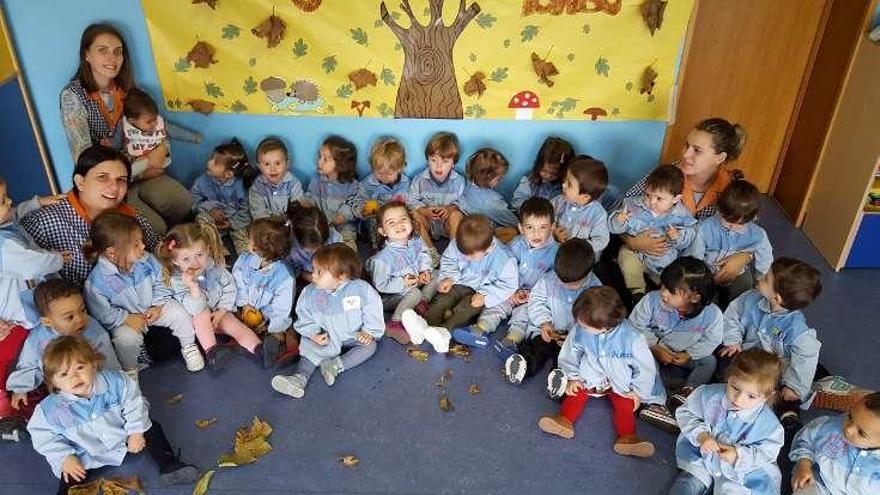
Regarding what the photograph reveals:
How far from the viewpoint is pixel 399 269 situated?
15.5 feet

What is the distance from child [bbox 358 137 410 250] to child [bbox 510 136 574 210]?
878mm

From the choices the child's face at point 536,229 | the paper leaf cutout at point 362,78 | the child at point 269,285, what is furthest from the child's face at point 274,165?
the child's face at point 536,229

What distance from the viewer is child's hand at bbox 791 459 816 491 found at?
340 cm

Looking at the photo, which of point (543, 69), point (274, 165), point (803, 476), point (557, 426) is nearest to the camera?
point (803, 476)

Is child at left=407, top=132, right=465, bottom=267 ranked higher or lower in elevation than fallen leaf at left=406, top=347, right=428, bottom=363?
higher

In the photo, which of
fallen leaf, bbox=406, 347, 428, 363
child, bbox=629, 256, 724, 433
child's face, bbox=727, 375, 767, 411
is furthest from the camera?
fallen leaf, bbox=406, 347, 428, 363

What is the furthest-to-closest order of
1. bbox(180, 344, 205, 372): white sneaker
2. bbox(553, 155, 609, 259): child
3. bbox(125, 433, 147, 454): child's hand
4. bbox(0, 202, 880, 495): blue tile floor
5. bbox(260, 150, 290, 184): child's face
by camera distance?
bbox(260, 150, 290, 184): child's face, bbox(553, 155, 609, 259): child, bbox(180, 344, 205, 372): white sneaker, bbox(0, 202, 880, 495): blue tile floor, bbox(125, 433, 147, 454): child's hand

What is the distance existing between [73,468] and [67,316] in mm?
789

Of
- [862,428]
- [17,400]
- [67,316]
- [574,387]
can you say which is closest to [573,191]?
[574,387]

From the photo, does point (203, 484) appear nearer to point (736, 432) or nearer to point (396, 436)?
point (396, 436)

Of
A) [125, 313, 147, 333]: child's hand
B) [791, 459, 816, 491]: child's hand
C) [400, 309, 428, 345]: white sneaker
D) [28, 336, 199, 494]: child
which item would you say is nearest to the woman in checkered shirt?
[125, 313, 147, 333]: child's hand

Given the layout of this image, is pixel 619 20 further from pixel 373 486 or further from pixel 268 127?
pixel 373 486

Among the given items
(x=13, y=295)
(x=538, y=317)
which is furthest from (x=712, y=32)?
(x=13, y=295)

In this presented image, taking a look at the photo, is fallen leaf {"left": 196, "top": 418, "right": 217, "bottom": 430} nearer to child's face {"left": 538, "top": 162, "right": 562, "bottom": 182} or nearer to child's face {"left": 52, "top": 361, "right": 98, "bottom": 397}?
child's face {"left": 52, "top": 361, "right": 98, "bottom": 397}
